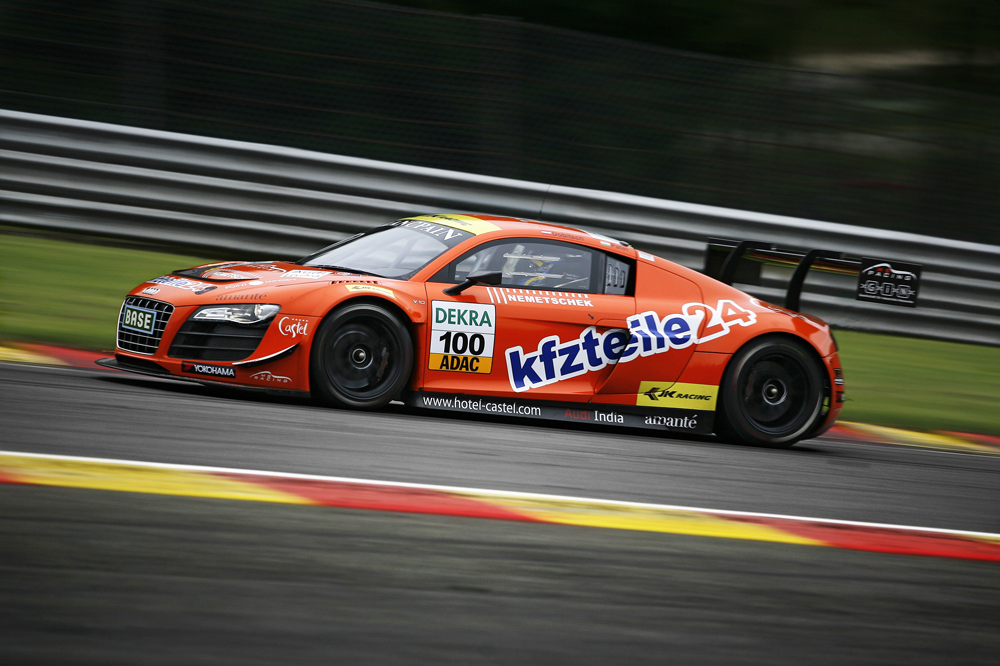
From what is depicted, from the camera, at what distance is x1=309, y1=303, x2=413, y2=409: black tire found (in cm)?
637

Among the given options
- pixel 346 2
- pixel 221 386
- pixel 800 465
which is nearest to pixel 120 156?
pixel 346 2

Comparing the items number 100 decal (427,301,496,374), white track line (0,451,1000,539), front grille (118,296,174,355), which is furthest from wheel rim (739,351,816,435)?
front grille (118,296,174,355)

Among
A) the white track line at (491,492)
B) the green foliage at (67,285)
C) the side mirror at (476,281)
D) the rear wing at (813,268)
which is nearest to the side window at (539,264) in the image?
the side mirror at (476,281)

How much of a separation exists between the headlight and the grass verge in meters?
1.90

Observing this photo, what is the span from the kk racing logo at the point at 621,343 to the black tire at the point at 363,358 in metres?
0.72

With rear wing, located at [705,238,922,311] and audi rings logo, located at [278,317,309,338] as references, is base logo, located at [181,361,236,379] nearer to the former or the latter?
audi rings logo, located at [278,317,309,338]

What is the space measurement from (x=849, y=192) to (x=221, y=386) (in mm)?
7167

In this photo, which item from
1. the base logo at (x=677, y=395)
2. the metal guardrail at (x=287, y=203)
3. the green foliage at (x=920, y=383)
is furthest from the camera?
the metal guardrail at (x=287, y=203)

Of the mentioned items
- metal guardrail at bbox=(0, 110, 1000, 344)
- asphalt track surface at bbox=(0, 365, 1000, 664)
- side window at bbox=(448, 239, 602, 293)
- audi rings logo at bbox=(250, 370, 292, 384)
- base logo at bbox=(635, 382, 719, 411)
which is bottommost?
asphalt track surface at bbox=(0, 365, 1000, 664)

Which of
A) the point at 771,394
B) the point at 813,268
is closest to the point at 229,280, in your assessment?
the point at 771,394

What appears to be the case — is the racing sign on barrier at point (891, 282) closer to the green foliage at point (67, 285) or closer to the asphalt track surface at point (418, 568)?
the asphalt track surface at point (418, 568)

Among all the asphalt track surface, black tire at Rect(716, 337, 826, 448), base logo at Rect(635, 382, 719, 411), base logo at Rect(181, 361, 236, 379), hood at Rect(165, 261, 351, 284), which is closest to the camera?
the asphalt track surface

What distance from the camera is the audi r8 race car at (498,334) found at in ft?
20.6

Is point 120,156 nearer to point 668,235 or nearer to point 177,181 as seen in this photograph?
point 177,181
